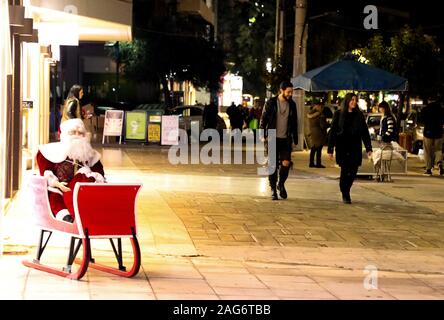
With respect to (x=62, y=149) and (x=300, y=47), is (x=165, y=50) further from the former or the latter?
(x=62, y=149)

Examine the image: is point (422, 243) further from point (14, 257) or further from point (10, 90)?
point (10, 90)

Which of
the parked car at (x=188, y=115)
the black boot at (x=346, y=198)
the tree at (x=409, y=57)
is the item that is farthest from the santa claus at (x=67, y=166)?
the parked car at (x=188, y=115)

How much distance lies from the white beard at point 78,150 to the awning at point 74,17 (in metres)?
9.09

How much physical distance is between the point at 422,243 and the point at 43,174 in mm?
5046

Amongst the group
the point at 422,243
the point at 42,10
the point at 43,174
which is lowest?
the point at 422,243

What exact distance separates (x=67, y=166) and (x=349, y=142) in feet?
23.4

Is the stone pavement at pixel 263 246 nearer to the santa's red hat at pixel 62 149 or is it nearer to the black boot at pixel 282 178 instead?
the black boot at pixel 282 178

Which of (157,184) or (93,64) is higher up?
(93,64)

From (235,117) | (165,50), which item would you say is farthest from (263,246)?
(165,50)

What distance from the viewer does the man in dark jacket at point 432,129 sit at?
869 inches

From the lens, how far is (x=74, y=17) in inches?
842
